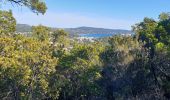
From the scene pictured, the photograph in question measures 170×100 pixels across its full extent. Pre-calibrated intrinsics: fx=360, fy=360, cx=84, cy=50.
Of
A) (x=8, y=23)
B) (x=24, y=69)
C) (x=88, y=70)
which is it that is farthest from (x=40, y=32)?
(x=24, y=69)

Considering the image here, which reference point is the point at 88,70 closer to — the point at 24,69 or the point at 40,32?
→ the point at 24,69

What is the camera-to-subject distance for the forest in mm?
29688

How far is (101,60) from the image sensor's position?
3884cm

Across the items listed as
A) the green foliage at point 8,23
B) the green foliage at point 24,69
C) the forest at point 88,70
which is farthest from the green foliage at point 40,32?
the green foliage at point 24,69

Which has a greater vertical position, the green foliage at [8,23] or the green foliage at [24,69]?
the green foliage at [8,23]

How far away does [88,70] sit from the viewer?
35.6m

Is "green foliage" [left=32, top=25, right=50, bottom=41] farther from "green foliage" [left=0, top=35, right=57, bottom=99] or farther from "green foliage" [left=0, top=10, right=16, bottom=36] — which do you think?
"green foliage" [left=0, top=35, right=57, bottom=99]

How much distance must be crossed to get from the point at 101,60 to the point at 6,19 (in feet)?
39.0

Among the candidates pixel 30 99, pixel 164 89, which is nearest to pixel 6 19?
pixel 30 99

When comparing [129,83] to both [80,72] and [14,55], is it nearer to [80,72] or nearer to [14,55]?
[80,72]

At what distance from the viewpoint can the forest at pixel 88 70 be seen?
29.7 m

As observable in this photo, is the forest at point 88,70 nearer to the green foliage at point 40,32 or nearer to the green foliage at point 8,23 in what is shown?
the green foliage at point 8,23

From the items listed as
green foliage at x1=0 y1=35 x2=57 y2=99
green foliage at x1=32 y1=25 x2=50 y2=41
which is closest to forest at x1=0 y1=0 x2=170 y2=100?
green foliage at x1=0 y1=35 x2=57 y2=99

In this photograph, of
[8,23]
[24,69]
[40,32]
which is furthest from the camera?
[40,32]
